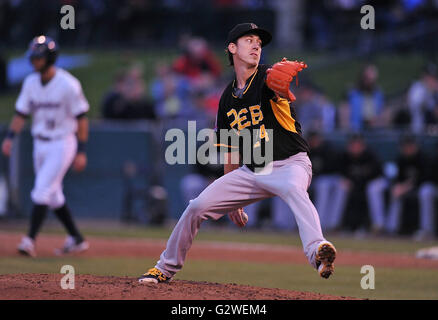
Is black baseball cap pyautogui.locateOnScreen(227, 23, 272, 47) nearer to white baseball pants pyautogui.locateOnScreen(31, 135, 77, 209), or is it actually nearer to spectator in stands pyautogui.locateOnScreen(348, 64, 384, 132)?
Answer: white baseball pants pyautogui.locateOnScreen(31, 135, 77, 209)

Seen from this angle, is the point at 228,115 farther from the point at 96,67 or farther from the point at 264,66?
the point at 96,67

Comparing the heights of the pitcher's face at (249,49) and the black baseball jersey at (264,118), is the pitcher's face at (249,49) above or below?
above

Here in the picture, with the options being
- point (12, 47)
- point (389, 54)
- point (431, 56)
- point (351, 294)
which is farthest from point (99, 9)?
point (351, 294)

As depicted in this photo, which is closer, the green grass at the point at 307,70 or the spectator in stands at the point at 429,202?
the spectator in stands at the point at 429,202

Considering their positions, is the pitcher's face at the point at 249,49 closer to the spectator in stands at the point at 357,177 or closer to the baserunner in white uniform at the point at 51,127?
the baserunner in white uniform at the point at 51,127

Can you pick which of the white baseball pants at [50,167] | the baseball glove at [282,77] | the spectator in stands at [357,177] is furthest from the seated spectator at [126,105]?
the baseball glove at [282,77]

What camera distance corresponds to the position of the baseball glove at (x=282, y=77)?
629cm

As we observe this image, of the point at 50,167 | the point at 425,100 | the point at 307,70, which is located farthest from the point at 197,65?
the point at 50,167

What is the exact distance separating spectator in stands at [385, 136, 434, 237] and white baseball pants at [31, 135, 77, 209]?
6386 mm

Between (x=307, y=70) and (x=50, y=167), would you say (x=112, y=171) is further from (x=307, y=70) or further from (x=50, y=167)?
(x=50, y=167)

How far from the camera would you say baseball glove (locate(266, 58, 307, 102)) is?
Answer: 6289mm

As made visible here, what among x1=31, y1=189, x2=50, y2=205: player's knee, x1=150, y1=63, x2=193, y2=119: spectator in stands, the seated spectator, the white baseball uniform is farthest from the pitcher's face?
the seated spectator

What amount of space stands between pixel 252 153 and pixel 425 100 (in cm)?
919

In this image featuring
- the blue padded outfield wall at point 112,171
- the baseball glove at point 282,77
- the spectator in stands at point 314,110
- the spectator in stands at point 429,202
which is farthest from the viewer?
the blue padded outfield wall at point 112,171
